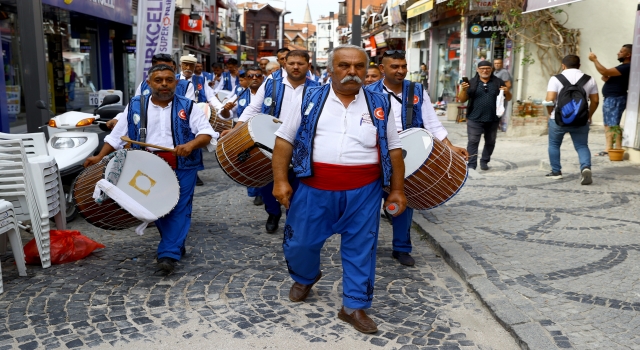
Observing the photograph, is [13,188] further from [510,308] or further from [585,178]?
[585,178]

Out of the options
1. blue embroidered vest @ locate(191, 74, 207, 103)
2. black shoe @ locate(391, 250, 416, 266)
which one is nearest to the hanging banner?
blue embroidered vest @ locate(191, 74, 207, 103)

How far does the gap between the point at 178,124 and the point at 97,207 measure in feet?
2.96

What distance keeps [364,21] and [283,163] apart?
43.7 metres

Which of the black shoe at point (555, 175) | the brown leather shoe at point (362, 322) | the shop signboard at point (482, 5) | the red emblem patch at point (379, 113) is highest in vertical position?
the shop signboard at point (482, 5)

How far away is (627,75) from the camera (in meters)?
10.7

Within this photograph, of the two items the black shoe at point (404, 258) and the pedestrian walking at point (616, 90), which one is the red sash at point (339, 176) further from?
the pedestrian walking at point (616, 90)

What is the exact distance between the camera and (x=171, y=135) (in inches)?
198

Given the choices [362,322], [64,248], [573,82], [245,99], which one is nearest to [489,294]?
[362,322]

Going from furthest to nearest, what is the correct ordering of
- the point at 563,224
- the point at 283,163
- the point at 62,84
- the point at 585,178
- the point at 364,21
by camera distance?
the point at 364,21
the point at 62,84
the point at 585,178
the point at 563,224
the point at 283,163

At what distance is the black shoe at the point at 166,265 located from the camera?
4824 millimetres

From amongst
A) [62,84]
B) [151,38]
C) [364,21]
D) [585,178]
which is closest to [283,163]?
[585,178]

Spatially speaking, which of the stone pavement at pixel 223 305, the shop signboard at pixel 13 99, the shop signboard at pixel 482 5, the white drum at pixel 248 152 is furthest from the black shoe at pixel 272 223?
the shop signboard at pixel 482 5

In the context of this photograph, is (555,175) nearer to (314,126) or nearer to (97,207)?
(314,126)

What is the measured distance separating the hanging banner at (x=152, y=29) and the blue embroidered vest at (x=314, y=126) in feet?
24.6
